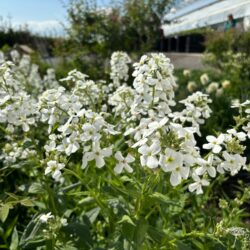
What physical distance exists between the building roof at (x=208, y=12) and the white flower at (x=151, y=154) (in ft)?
52.3

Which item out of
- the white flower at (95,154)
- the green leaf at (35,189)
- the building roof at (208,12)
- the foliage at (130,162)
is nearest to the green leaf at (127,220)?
the foliage at (130,162)

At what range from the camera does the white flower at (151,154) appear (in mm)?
1518

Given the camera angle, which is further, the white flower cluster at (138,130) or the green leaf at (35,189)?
the green leaf at (35,189)

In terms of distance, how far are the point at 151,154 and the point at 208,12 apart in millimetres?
27396

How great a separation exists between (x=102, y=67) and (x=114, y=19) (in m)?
1.29

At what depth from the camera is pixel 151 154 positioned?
5.07ft

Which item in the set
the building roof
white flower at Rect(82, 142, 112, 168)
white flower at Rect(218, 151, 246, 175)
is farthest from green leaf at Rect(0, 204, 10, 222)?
the building roof

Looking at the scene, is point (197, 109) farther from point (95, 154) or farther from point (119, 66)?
point (119, 66)

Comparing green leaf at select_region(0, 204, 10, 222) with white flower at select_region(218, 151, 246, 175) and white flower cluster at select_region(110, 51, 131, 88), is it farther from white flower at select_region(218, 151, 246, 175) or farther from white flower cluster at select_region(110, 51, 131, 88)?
white flower cluster at select_region(110, 51, 131, 88)

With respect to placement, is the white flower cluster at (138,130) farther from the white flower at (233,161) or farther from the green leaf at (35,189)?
the green leaf at (35,189)

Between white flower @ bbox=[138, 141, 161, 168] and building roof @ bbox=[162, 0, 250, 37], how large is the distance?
52.3 ft

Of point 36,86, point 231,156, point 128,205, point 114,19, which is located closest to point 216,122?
point 36,86

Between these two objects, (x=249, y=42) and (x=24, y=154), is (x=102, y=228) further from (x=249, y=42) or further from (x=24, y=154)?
(x=249, y=42)

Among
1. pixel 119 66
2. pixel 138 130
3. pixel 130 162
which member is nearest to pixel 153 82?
pixel 138 130
